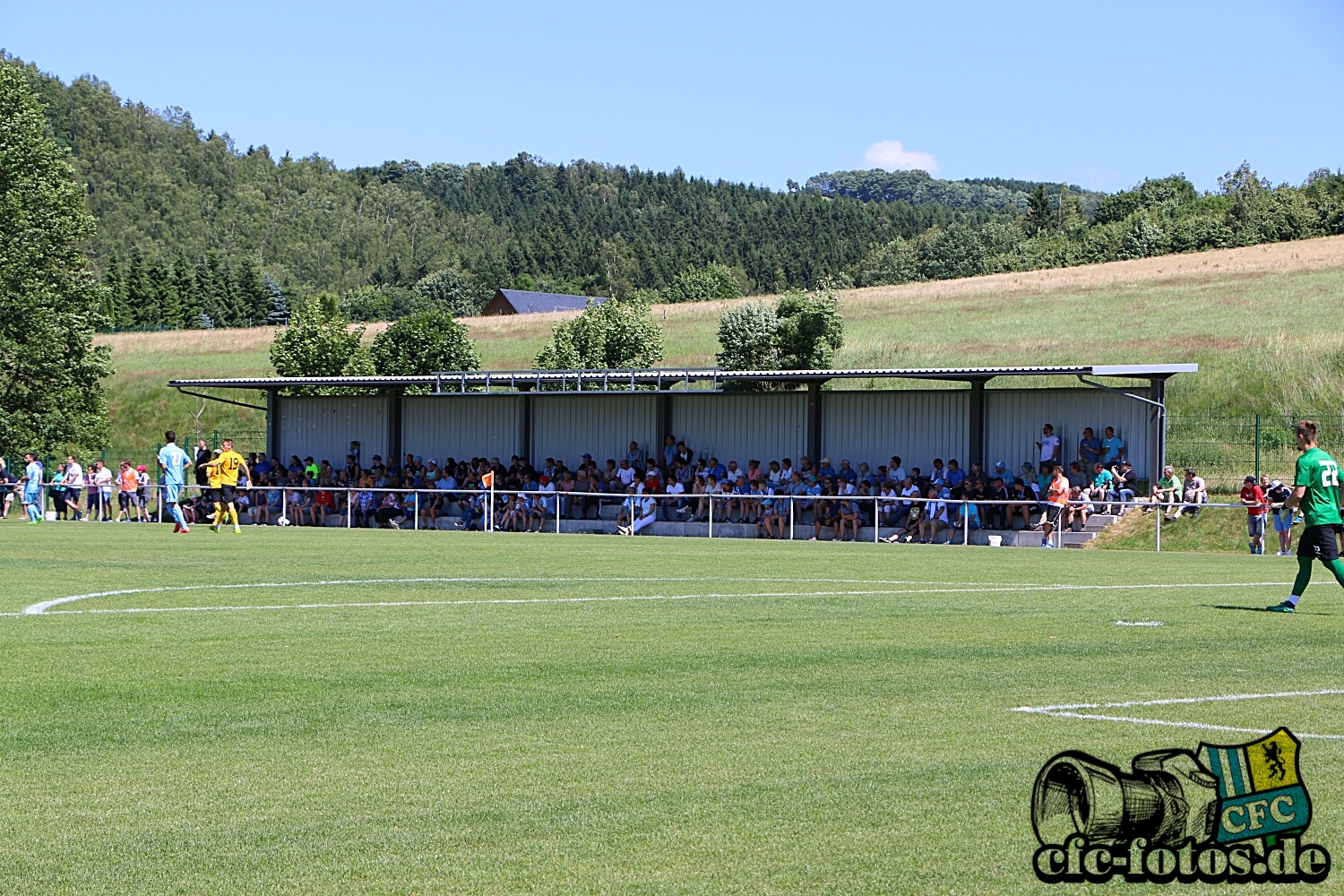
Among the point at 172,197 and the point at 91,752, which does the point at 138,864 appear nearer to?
the point at 91,752

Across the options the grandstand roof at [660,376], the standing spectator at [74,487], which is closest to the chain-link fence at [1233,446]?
the grandstand roof at [660,376]

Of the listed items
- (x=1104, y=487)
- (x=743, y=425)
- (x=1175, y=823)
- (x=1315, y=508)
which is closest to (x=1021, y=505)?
(x=1104, y=487)

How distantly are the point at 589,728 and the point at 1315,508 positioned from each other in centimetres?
892

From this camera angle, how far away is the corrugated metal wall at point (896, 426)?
33531 millimetres

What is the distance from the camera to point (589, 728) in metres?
7.54

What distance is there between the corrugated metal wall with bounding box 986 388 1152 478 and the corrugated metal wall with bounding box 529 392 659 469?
8.70m

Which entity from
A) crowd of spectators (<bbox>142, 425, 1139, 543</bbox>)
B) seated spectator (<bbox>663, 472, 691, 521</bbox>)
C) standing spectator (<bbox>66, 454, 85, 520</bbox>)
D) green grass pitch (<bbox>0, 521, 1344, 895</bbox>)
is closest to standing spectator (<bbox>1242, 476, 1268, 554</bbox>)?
crowd of spectators (<bbox>142, 425, 1139, 543</bbox>)

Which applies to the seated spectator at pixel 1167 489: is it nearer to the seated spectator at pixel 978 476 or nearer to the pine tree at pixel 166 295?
the seated spectator at pixel 978 476

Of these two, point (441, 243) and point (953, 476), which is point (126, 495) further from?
point (441, 243)

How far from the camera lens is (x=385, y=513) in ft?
115

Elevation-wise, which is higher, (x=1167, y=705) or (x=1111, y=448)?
(x=1111, y=448)

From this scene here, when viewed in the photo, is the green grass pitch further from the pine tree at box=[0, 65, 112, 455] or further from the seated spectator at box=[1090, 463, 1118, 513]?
the pine tree at box=[0, 65, 112, 455]

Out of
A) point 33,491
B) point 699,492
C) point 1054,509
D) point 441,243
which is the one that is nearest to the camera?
point 1054,509

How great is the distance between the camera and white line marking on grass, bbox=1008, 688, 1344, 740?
7.30 meters
